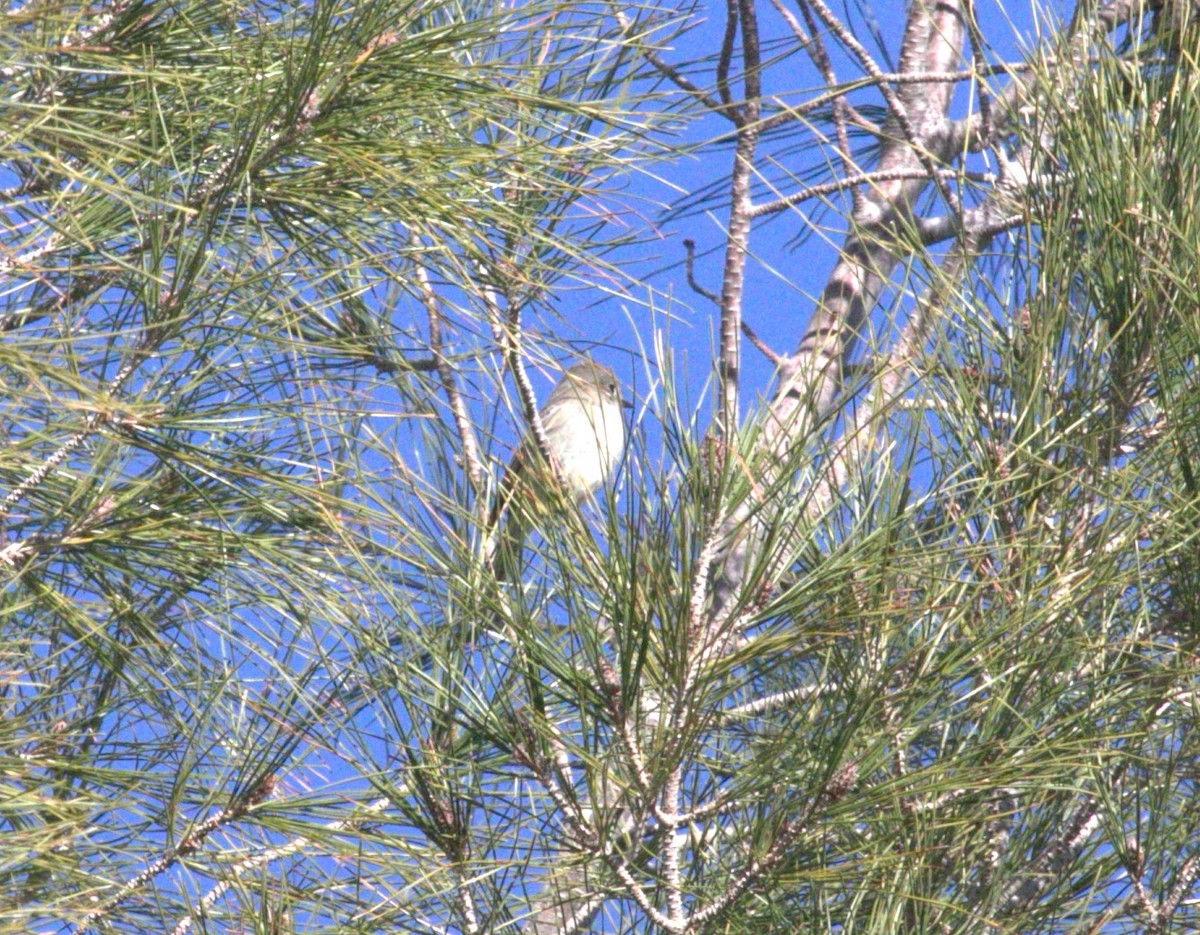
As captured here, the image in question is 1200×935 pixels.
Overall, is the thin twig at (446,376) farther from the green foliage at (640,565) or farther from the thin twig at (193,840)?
the thin twig at (193,840)

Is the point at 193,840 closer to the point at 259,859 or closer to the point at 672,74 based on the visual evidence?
the point at 259,859

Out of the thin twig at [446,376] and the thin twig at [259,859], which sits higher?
the thin twig at [446,376]

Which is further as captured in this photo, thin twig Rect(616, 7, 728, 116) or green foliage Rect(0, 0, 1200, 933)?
thin twig Rect(616, 7, 728, 116)

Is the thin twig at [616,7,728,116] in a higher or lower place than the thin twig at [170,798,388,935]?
higher

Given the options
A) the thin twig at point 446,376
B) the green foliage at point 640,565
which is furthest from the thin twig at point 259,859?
the thin twig at point 446,376

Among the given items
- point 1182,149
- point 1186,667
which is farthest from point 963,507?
point 1182,149

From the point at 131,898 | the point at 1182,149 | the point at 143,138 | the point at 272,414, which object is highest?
the point at 143,138

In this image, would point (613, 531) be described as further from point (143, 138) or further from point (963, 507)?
point (143, 138)

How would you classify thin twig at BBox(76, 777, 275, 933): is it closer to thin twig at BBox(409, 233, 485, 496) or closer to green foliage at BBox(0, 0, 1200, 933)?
green foliage at BBox(0, 0, 1200, 933)

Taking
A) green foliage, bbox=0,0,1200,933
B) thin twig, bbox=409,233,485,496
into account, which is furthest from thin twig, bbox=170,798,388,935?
thin twig, bbox=409,233,485,496

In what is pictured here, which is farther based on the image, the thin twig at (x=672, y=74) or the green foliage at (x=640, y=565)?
the thin twig at (x=672, y=74)

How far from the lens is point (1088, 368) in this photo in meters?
1.37

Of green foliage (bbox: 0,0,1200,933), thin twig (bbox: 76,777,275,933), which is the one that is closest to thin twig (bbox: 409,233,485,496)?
green foliage (bbox: 0,0,1200,933)

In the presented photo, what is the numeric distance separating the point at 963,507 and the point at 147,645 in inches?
37.9
